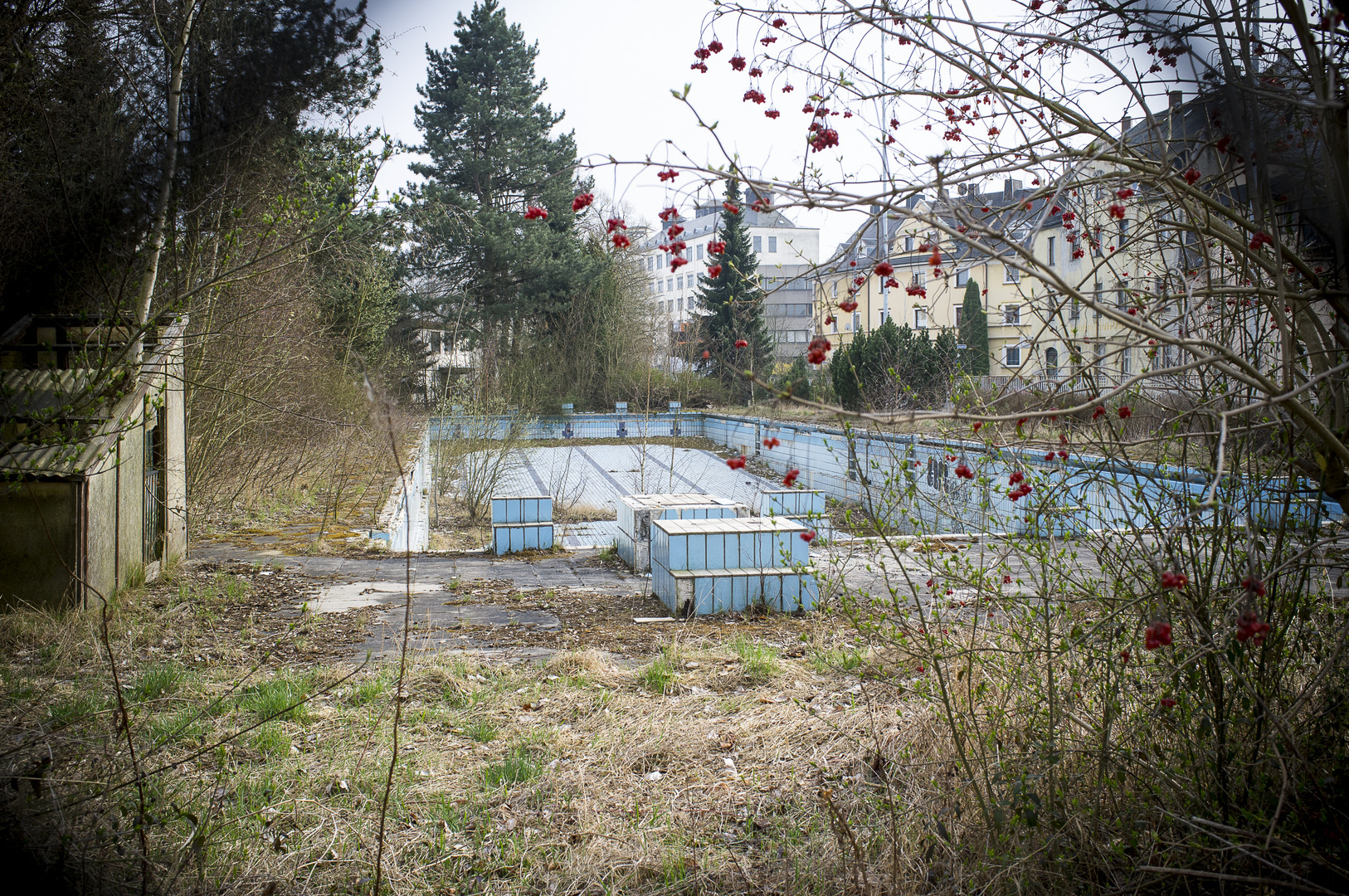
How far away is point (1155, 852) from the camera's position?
2.13m

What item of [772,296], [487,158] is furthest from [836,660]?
[772,296]

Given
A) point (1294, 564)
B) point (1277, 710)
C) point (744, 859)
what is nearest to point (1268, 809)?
point (1277, 710)

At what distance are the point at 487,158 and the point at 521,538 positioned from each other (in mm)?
16961

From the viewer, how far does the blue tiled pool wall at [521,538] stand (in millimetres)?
9477

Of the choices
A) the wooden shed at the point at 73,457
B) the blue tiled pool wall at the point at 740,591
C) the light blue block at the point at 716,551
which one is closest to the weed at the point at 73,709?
the wooden shed at the point at 73,457

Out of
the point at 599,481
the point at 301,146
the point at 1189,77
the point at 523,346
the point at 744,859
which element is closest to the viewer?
the point at 1189,77

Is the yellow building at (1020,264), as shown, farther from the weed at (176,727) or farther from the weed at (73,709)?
the weed at (73,709)

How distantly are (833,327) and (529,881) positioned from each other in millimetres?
1771

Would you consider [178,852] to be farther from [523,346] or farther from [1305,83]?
[523,346]

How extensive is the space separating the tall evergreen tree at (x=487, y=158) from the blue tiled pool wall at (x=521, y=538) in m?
13.1

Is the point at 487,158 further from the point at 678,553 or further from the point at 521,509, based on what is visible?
the point at 678,553

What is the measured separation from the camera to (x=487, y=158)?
23.8m

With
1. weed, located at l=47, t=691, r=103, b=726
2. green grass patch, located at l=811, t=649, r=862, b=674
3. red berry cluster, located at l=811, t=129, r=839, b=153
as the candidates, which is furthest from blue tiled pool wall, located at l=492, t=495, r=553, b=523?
red berry cluster, located at l=811, t=129, r=839, b=153

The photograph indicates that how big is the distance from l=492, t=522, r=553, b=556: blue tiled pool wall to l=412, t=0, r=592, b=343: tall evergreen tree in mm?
13142
